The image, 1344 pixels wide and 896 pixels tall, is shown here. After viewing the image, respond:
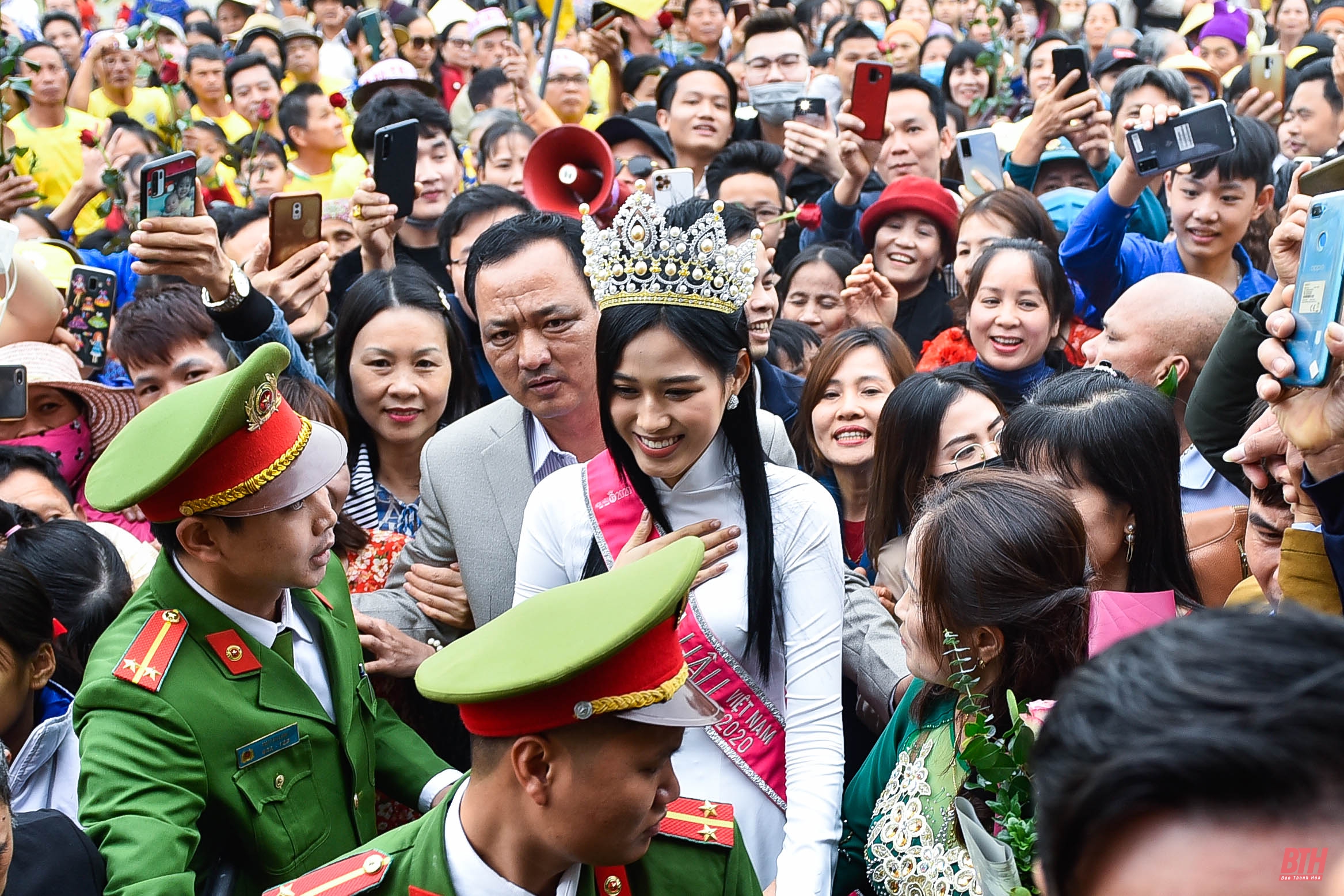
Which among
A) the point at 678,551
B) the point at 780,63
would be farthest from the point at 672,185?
the point at 780,63

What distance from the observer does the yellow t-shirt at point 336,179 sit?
6898 millimetres

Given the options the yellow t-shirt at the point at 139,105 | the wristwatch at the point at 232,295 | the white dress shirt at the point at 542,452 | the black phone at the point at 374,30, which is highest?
the black phone at the point at 374,30

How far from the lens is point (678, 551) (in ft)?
6.26

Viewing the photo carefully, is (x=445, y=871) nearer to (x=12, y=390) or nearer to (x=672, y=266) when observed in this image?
(x=672, y=266)

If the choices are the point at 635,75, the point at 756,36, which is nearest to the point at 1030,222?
the point at 756,36

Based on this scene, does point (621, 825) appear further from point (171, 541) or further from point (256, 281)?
point (256, 281)

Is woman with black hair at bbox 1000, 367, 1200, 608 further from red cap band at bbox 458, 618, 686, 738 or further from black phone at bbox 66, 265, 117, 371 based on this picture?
black phone at bbox 66, 265, 117, 371

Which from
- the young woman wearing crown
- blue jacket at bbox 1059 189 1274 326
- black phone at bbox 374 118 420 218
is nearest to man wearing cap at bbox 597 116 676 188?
black phone at bbox 374 118 420 218

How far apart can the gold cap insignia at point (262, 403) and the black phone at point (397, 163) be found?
2.52 metres

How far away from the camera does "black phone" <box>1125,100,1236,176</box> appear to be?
4449 mm

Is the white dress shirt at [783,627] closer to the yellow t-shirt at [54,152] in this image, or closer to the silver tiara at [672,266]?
the silver tiara at [672,266]

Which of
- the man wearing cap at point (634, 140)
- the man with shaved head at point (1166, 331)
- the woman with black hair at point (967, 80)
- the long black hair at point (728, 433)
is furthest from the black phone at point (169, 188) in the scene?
the woman with black hair at point (967, 80)

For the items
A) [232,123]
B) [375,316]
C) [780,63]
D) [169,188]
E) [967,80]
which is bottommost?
[375,316]

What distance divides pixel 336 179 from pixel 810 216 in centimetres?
274
